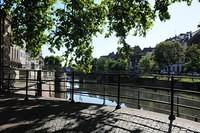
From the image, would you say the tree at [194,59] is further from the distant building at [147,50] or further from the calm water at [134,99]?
the distant building at [147,50]

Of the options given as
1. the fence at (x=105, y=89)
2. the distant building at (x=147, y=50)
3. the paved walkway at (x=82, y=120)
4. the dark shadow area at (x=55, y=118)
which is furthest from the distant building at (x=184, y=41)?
the paved walkway at (x=82, y=120)

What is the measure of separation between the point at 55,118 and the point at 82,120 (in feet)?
2.58

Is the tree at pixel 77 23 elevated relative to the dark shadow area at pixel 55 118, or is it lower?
elevated

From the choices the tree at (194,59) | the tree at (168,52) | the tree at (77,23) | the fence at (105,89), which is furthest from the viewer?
the tree at (168,52)

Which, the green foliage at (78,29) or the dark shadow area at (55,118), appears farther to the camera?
the green foliage at (78,29)

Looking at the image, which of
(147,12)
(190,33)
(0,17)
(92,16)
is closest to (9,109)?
(0,17)

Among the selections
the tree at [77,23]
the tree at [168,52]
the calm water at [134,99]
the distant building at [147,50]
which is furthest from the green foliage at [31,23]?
the distant building at [147,50]

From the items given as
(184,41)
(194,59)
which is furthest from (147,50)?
(194,59)

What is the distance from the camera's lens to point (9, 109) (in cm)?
1258

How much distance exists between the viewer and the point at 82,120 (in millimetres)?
10484

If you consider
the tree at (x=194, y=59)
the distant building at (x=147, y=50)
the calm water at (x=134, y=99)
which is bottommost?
the calm water at (x=134, y=99)

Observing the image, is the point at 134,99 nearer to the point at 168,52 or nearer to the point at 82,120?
the point at 82,120

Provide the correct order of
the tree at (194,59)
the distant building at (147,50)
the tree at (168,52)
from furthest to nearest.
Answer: the distant building at (147,50)
the tree at (168,52)
the tree at (194,59)

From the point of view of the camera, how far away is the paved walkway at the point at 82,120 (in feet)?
30.2
